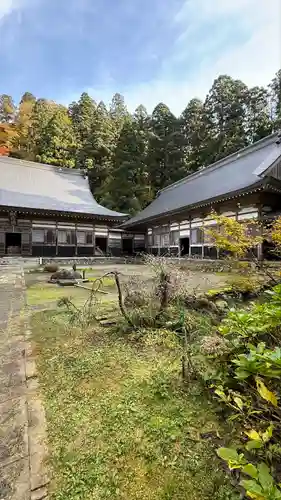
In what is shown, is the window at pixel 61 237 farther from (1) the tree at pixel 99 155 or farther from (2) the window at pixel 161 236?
(1) the tree at pixel 99 155

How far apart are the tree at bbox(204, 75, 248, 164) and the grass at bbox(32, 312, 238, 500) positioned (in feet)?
94.7

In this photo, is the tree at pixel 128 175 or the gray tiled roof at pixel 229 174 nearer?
the gray tiled roof at pixel 229 174

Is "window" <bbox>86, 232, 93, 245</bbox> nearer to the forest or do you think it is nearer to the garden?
the forest

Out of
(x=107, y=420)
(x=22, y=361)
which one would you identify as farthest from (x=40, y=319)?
(x=107, y=420)

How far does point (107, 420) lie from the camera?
1863mm

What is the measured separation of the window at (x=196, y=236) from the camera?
47.0 ft

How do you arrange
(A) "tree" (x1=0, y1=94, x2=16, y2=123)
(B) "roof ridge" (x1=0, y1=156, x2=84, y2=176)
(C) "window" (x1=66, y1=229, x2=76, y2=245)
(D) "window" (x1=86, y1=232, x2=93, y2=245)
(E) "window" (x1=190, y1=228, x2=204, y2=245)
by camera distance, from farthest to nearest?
1. (A) "tree" (x1=0, y1=94, x2=16, y2=123)
2. (B) "roof ridge" (x1=0, y1=156, x2=84, y2=176)
3. (D) "window" (x1=86, y1=232, x2=93, y2=245)
4. (C) "window" (x1=66, y1=229, x2=76, y2=245)
5. (E) "window" (x1=190, y1=228, x2=204, y2=245)

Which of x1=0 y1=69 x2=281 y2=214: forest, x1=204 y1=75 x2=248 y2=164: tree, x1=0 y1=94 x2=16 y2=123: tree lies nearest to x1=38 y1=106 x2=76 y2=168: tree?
x1=0 y1=69 x2=281 y2=214: forest

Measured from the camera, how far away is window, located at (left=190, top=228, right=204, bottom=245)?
47.0ft

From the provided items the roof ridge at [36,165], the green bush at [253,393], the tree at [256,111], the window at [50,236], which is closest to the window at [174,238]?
the window at [50,236]

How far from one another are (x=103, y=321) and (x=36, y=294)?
303 cm

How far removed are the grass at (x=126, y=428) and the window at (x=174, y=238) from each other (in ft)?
46.1

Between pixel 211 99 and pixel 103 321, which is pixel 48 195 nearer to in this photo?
pixel 103 321

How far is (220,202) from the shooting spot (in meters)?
12.4
